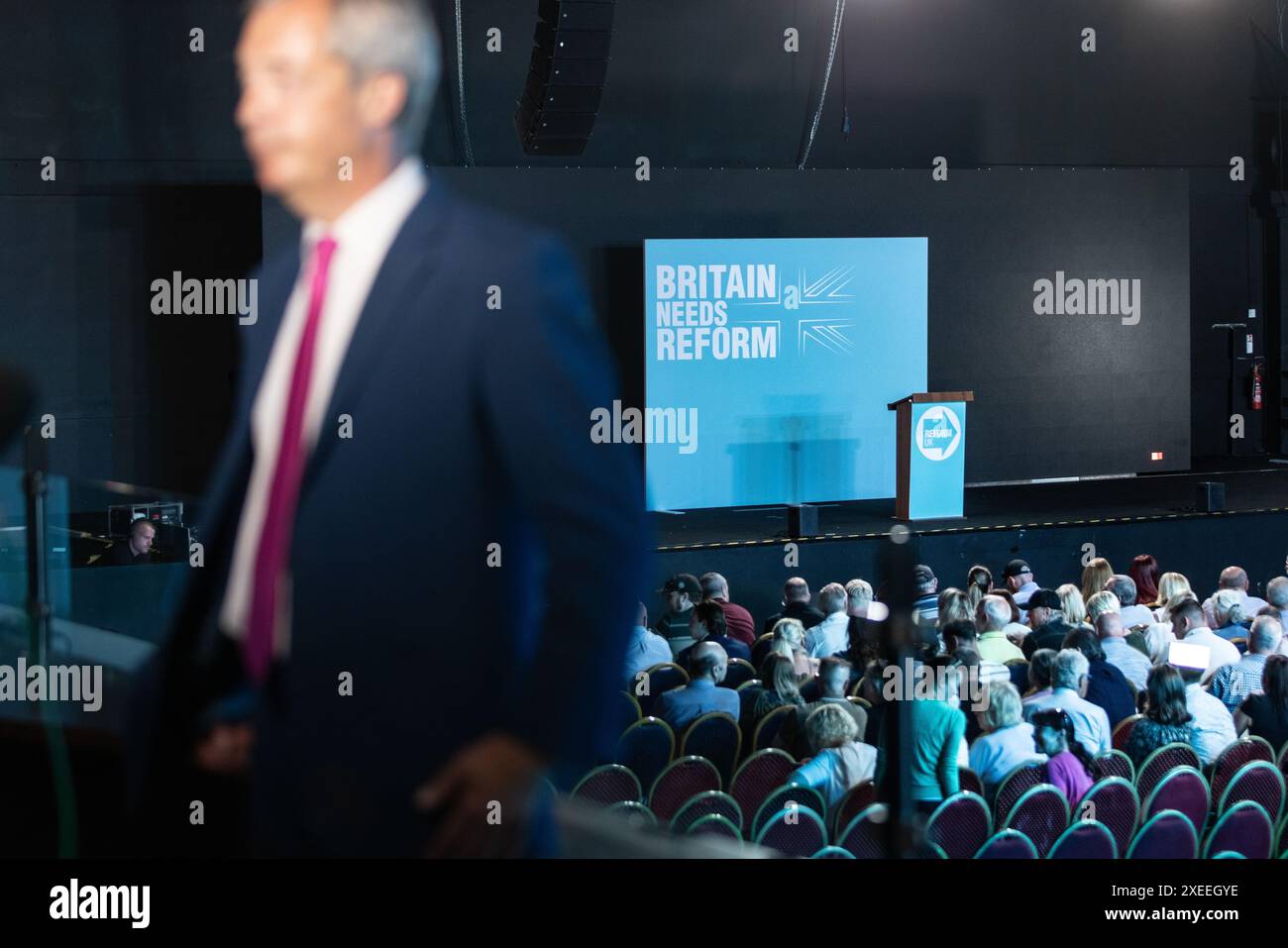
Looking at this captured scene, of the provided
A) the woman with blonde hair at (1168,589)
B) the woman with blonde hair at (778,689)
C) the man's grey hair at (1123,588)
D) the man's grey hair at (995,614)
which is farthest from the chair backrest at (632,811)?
the man's grey hair at (1123,588)

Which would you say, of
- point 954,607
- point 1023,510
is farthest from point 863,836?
point 1023,510

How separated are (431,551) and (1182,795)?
126 inches

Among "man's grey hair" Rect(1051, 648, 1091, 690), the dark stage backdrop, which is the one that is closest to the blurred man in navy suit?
"man's grey hair" Rect(1051, 648, 1091, 690)

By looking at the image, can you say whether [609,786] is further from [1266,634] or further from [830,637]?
[1266,634]

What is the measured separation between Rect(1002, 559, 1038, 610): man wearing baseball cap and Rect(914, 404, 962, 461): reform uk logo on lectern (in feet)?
7.04

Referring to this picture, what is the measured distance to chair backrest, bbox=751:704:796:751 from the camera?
4668mm

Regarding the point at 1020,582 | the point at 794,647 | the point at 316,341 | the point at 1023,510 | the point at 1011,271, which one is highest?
the point at 1011,271

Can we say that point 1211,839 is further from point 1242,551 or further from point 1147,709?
point 1242,551

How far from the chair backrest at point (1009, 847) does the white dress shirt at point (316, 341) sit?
2.49 metres

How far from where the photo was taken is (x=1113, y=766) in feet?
14.2

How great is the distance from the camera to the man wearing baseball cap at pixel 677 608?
247 inches

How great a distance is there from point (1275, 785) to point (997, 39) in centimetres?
839

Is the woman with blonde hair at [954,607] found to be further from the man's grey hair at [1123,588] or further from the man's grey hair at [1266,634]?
the man's grey hair at [1123,588]
